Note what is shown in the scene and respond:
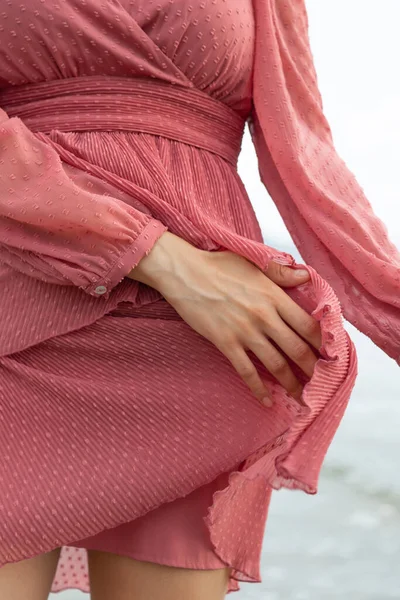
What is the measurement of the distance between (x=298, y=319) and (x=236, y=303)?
5cm

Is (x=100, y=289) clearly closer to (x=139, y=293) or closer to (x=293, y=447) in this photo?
(x=139, y=293)

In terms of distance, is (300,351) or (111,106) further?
(111,106)

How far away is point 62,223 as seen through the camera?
60 cm

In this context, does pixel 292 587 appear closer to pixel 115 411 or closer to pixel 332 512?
pixel 332 512

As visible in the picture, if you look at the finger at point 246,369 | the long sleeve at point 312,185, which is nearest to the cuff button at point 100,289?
the finger at point 246,369

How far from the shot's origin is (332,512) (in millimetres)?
1895

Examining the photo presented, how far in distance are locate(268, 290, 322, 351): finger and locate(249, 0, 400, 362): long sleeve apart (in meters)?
0.12

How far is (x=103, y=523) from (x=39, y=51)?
0.42 metres

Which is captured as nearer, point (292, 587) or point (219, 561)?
point (219, 561)

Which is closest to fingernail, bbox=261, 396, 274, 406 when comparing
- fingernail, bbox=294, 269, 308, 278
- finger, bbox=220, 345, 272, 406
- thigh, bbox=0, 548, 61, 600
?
finger, bbox=220, 345, 272, 406

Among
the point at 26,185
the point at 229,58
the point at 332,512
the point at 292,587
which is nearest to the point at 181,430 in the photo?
the point at 26,185

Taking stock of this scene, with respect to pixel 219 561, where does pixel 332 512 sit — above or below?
below

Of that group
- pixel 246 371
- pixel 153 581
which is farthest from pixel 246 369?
pixel 153 581

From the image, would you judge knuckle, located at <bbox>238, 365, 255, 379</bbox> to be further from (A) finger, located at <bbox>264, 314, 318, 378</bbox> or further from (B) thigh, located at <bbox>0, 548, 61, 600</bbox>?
(B) thigh, located at <bbox>0, 548, 61, 600</bbox>
